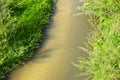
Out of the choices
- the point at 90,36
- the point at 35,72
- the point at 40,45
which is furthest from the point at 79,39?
the point at 35,72

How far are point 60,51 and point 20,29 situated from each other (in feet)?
3.66

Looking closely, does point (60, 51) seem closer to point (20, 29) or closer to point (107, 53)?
point (20, 29)

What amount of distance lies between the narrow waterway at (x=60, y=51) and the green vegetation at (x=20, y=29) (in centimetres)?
21

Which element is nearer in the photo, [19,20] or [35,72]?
[35,72]

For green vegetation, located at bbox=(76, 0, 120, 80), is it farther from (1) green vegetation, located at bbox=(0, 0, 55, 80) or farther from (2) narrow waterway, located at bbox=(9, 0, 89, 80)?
(1) green vegetation, located at bbox=(0, 0, 55, 80)

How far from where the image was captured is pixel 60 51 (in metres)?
6.92

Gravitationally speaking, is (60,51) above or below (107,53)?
below

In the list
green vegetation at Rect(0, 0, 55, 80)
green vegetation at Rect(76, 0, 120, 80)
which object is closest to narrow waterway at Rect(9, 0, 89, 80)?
green vegetation at Rect(0, 0, 55, 80)

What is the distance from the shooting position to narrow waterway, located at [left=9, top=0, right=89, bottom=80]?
6.33 m

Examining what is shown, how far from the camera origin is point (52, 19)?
8039 millimetres

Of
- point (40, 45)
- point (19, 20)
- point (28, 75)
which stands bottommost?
point (28, 75)

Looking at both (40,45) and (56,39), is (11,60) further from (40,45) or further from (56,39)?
(56,39)

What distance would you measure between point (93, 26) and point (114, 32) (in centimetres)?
184

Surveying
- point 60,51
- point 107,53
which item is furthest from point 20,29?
point 107,53
